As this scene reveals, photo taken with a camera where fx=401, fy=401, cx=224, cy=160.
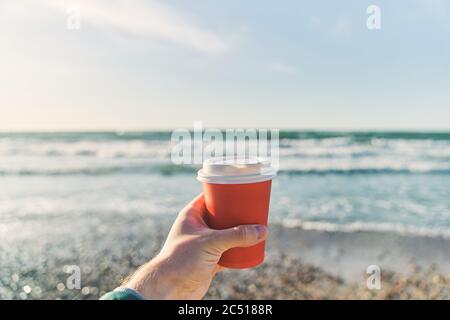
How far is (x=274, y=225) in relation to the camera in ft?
21.5

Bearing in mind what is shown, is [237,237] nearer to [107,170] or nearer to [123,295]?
[123,295]

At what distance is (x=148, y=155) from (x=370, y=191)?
944 centimetres

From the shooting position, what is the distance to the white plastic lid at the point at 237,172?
2049mm

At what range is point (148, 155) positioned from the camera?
16250 millimetres

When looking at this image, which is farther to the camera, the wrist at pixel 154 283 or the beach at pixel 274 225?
the beach at pixel 274 225

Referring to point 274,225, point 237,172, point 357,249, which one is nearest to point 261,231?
point 237,172

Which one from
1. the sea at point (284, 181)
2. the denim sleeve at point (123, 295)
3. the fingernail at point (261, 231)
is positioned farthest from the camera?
the sea at point (284, 181)

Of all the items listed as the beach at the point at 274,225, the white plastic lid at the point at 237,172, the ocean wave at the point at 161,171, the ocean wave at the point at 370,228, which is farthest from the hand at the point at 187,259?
the ocean wave at the point at 161,171

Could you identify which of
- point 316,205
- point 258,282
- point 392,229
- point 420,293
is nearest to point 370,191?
point 316,205

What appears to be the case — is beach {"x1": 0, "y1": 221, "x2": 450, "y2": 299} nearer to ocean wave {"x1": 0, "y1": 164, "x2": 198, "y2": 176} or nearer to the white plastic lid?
the white plastic lid

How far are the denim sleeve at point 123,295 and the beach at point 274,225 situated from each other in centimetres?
268

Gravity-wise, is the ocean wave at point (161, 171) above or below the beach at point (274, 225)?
above

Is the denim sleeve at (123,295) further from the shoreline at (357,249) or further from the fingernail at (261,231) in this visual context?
the shoreline at (357,249)
